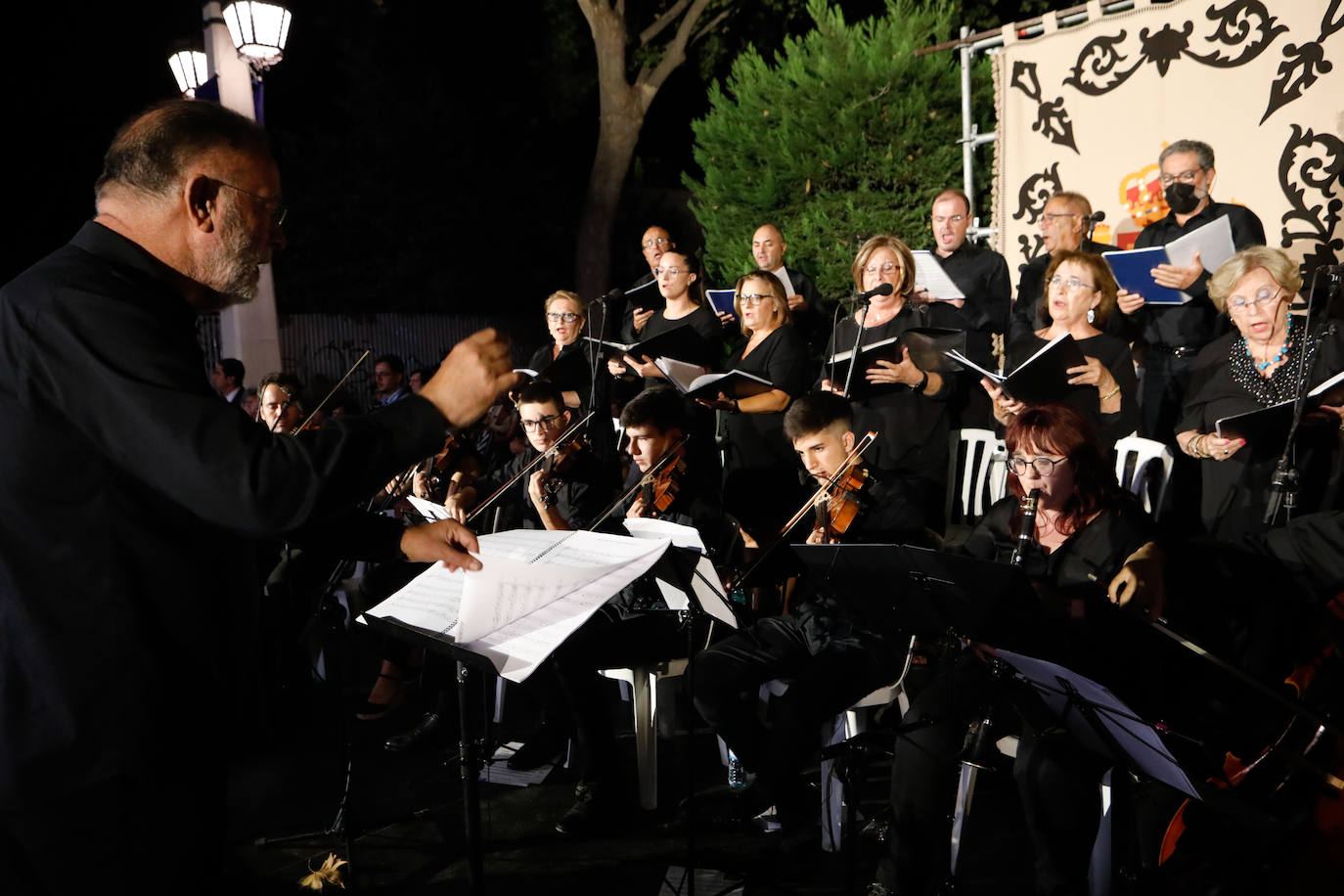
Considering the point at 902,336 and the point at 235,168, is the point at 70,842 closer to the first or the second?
the point at 235,168

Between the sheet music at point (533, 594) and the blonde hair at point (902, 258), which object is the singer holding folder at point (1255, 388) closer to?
the blonde hair at point (902, 258)

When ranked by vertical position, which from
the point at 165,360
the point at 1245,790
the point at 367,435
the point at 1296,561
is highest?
the point at 165,360

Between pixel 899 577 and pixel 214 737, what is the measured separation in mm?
1580

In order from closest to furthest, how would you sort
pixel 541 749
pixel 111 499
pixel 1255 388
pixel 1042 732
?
1. pixel 111 499
2. pixel 1042 732
3. pixel 1255 388
4. pixel 541 749

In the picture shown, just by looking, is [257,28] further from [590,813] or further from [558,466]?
[590,813]

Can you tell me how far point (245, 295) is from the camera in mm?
1776

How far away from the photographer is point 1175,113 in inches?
240

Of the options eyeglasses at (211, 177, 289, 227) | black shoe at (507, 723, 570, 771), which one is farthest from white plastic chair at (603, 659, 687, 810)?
eyeglasses at (211, 177, 289, 227)

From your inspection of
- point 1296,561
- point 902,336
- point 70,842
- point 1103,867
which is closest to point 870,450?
point 902,336

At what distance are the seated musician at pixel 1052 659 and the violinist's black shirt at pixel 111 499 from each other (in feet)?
5.78

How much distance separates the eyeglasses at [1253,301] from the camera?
382cm

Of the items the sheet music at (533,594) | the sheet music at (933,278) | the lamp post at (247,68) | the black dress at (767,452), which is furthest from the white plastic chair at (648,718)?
the lamp post at (247,68)

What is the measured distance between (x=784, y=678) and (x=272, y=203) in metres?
2.29

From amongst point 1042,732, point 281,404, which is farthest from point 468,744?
point 281,404
